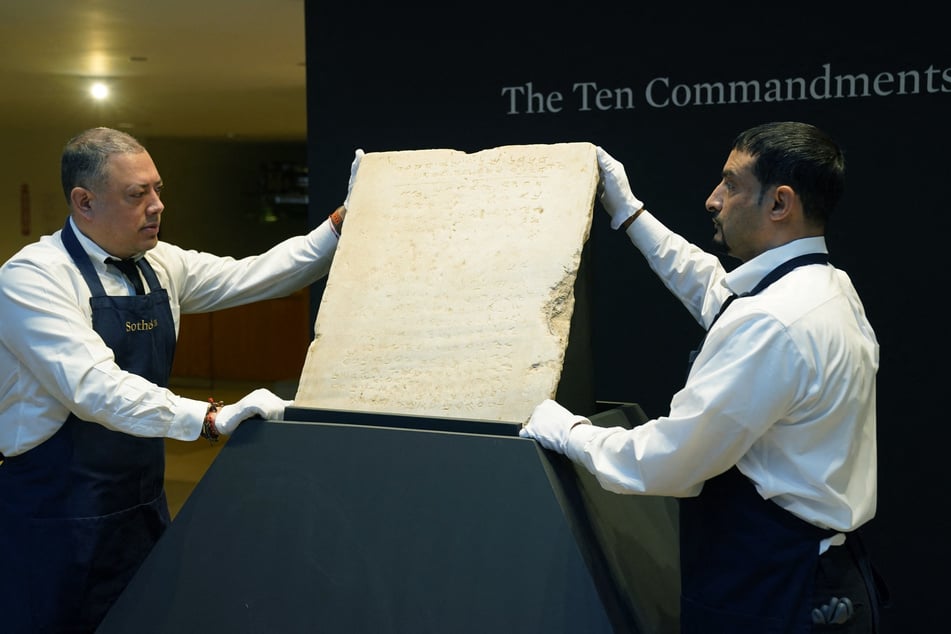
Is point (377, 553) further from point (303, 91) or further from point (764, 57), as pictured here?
point (303, 91)

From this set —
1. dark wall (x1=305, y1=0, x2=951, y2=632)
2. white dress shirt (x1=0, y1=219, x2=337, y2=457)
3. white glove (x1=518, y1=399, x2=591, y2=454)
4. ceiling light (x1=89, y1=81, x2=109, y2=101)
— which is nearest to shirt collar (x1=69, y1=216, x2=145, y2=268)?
white dress shirt (x1=0, y1=219, x2=337, y2=457)

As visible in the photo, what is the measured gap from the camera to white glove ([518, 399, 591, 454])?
5.18 feet

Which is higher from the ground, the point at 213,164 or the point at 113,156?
the point at 213,164

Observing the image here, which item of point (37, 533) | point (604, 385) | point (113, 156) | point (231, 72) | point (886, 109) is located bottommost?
point (37, 533)

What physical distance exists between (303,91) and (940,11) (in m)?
3.97

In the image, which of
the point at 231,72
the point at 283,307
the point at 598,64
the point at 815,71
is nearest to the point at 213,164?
the point at 283,307

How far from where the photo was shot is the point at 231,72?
16.7 ft

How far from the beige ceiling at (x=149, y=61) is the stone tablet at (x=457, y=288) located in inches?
81.8

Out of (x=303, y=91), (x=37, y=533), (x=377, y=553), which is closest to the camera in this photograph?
(x=377, y=553)

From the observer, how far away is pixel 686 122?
2848 millimetres

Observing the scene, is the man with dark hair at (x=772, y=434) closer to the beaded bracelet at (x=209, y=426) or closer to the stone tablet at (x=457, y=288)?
the stone tablet at (x=457, y=288)

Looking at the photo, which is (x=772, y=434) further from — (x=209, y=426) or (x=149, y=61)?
(x=149, y=61)

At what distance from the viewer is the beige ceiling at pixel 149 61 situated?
12.6 ft

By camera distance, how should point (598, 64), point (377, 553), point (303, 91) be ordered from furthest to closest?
point (303, 91)
point (598, 64)
point (377, 553)
